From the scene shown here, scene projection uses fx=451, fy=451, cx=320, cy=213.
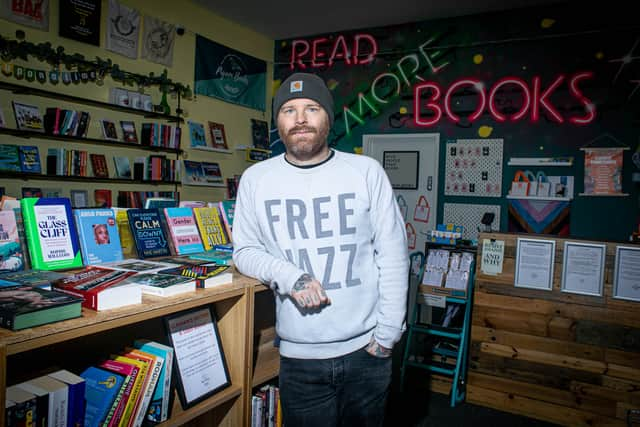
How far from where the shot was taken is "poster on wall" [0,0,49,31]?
3.75 metres

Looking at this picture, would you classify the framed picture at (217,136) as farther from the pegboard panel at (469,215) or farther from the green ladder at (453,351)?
the green ladder at (453,351)

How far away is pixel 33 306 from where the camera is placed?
110 cm

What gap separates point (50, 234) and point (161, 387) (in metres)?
0.66

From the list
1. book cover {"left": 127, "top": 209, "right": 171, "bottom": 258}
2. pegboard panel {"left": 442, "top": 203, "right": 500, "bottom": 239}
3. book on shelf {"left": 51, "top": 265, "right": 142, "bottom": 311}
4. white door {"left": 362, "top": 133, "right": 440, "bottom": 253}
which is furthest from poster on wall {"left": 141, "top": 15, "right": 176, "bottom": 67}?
book on shelf {"left": 51, "top": 265, "right": 142, "bottom": 311}

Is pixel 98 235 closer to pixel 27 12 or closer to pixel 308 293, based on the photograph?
pixel 308 293

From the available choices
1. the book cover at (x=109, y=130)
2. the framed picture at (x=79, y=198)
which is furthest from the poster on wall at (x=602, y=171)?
the framed picture at (x=79, y=198)

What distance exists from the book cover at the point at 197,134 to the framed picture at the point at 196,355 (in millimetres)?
3987

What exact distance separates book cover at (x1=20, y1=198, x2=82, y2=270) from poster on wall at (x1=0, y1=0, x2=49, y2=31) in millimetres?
3119

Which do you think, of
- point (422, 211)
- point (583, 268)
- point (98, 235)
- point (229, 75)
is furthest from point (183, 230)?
point (229, 75)

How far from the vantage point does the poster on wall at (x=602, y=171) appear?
14.9 feet

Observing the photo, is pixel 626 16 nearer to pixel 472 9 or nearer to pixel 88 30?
pixel 472 9

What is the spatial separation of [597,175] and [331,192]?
4211 millimetres

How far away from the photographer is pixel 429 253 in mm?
3668

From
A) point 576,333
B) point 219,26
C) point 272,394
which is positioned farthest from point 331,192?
point 219,26
